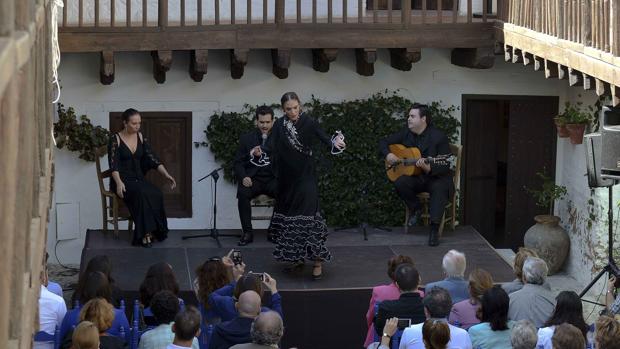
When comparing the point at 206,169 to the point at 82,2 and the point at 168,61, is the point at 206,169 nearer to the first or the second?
the point at 168,61

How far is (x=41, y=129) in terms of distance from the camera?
5.35 metres

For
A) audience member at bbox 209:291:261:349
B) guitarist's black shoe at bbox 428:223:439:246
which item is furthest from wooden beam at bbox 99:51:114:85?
audience member at bbox 209:291:261:349

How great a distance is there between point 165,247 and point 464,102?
3800 mm

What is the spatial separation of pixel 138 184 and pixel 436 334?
593cm

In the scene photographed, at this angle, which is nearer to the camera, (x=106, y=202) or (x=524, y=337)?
(x=524, y=337)

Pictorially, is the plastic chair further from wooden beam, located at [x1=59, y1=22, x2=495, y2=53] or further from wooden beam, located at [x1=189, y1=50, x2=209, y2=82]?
wooden beam, located at [x1=189, y1=50, x2=209, y2=82]

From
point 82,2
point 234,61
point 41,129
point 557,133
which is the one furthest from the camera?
point 557,133

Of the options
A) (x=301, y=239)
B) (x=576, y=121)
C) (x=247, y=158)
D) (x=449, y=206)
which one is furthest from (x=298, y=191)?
(x=576, y=121)

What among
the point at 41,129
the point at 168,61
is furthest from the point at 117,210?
the point at 41,129

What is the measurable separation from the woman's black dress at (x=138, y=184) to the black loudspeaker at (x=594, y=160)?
4036 millimetres

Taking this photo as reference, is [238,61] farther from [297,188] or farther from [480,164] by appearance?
[480,164]

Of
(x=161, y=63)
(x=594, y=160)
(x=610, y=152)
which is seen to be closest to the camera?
(x=610, y=152)

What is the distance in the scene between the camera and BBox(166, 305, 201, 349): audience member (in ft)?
20.5

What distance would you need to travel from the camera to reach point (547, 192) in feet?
43.3
